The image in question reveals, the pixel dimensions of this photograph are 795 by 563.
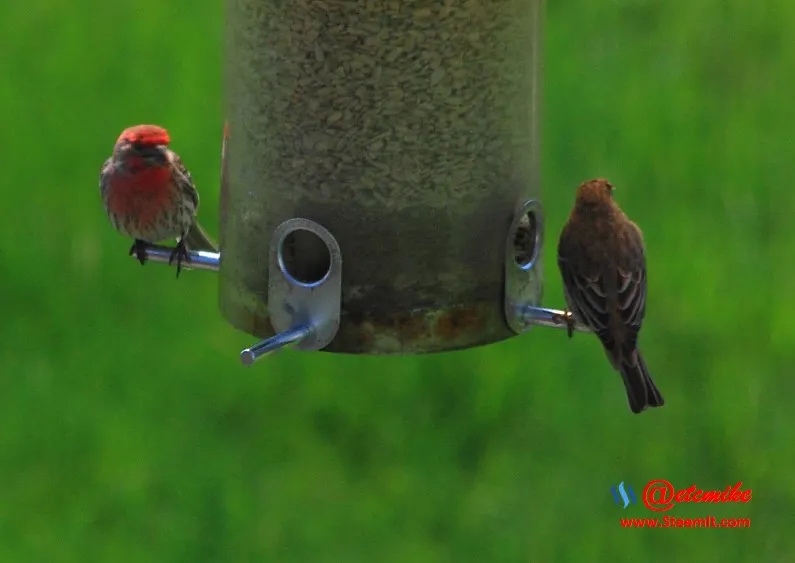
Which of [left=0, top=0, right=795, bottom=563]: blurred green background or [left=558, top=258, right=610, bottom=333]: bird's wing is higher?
[left=558, top=258, right=610, bottom=333]: bird's wing

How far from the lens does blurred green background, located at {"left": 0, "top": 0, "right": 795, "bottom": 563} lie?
811 cm

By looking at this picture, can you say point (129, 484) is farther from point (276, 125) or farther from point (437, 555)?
point (276, 125)

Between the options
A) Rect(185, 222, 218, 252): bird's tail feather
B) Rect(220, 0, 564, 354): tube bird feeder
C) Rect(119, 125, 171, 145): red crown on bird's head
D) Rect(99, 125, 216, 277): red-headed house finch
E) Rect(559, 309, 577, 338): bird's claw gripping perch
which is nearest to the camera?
Rect(220, 0, 564, 354): tube bird feeder

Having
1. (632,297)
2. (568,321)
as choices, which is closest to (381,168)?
(568,321)

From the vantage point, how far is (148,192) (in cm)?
699

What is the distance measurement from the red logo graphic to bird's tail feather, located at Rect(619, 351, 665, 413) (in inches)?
57.8

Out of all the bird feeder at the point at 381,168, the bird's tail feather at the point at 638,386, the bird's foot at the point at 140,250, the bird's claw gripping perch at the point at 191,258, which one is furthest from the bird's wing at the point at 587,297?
the bird's foot at the point at 140,250

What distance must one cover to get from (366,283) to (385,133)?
0.48m

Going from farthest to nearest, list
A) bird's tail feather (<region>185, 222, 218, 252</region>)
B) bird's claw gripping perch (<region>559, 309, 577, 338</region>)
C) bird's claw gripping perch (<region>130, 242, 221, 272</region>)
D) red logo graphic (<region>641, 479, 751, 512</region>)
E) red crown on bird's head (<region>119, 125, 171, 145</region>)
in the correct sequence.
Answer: red logo graphic (<region>641, 479, 751, 512</region>) < bird's tail feather (<region>185, 222, 218, 252</region>) < red crown on bird's head (<region>119, 125, 171, 145</region>) < bird's claw gripping perch (<region>130, 242, 221, 272</region>) < bird's claw gripping perch (<region>559, 309, 577, 338</region>)

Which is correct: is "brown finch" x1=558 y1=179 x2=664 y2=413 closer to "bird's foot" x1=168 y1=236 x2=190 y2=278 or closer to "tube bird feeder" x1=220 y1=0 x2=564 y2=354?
"tube bird feeder" x1=220 y1=0 x2=564 y2=354

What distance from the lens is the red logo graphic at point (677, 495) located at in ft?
26.6

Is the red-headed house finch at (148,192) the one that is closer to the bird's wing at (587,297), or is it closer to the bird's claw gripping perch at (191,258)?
the bird's claw gripping perch at (191,258)

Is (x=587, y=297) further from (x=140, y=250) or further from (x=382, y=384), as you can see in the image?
(x=382, y=384)

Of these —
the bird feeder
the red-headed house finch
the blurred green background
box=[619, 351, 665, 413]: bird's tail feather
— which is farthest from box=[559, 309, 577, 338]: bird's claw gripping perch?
the blurred green background
